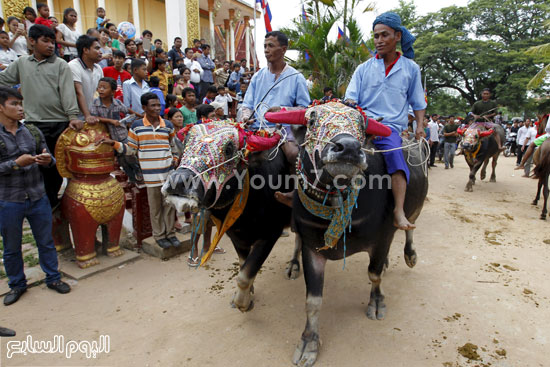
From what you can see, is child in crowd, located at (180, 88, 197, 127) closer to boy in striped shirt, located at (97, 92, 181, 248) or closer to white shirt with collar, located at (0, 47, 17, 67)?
boy in striped shirt, located at (97, 92, 181, 248)

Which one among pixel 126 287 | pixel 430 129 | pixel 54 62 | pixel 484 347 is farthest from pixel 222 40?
pixel 484 347

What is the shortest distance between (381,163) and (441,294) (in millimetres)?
1795

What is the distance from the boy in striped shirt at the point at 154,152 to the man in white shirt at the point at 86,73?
19.9 inches

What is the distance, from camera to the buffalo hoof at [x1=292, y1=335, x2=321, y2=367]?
8.16ft

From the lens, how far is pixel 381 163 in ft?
9.14

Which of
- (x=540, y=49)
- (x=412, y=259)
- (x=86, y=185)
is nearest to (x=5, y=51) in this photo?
(x=86, y=185)

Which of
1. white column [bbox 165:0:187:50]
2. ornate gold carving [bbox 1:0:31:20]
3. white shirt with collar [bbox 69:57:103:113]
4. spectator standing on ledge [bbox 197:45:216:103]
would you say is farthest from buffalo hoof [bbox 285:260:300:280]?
→ white column [bbox 165:0:187:50]

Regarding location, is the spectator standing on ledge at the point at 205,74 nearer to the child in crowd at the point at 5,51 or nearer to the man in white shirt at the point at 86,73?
the child in crowd at the point at 5,51

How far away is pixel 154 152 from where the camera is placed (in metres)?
4.27

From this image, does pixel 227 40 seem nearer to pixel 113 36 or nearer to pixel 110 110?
pixel 113 36

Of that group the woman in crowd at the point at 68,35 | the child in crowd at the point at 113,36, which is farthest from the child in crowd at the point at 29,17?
the child in crowd at the point at 113,36

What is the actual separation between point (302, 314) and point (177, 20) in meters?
15.1

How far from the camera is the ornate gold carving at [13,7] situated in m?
10.0

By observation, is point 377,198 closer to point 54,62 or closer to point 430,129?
point 54,62
